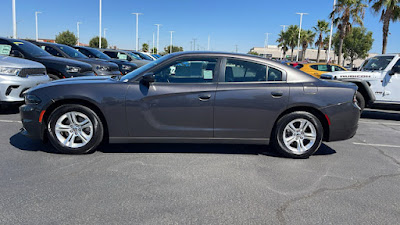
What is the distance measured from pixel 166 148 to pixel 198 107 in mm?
1003

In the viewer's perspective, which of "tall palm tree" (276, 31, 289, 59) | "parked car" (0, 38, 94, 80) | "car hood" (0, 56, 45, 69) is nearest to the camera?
"car hood" (0, 56, 45, 69)

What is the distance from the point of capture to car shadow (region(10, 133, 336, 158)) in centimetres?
452

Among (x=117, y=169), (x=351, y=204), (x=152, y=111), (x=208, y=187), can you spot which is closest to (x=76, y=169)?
(x=117, y=169)

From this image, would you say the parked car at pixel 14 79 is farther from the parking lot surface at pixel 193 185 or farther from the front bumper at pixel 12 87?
the parking lot surface at pixel 193 185

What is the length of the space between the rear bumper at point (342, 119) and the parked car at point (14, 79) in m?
5.97

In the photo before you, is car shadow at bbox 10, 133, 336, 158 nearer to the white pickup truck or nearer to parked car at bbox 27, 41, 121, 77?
the white pickup truck

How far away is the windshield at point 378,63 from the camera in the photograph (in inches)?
329

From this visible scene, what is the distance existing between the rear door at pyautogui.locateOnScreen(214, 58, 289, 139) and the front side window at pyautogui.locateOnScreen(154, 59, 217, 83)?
0.20 metres

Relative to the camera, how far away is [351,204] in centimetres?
307

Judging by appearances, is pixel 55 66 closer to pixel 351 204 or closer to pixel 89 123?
pixel 89 123

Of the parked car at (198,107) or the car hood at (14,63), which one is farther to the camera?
the car hood at (14,63)

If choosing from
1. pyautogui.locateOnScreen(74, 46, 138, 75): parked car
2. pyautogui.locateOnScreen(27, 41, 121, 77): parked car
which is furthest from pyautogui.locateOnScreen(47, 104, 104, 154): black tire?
pyautogui.locateOnScreen(74, 46, 138, 75): parked car

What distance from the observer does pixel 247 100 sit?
417 centimetres

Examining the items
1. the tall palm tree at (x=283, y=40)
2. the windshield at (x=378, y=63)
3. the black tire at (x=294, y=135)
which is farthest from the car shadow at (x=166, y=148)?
the tall palm tree at (x=283, y=40)
